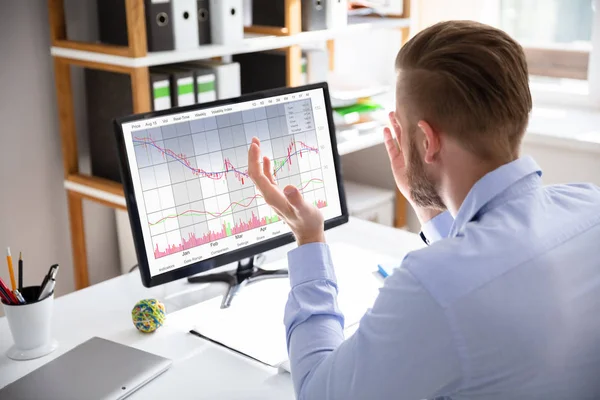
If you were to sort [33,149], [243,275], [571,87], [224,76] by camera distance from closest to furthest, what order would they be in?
[243,275], [224,76], [33,149], [571,87]

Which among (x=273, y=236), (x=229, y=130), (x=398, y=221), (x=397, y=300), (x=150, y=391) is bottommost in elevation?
(x=398, y=221)

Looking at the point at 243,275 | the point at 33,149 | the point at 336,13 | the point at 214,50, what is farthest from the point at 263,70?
the point at 243,275

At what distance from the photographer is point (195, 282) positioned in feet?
5.60

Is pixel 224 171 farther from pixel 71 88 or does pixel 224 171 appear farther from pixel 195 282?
pixel 71 88

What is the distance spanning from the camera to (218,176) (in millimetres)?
1540

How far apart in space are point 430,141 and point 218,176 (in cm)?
59

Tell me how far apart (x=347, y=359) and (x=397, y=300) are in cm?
13

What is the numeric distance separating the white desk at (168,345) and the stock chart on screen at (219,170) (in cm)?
14

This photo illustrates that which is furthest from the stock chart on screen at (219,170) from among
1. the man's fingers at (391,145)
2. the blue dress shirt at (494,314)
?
the blue dress shirt at (494,314)

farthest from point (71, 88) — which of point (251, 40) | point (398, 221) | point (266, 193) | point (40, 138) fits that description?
point (398, 221)

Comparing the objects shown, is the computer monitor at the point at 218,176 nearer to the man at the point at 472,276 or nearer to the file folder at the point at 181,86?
the man at the point at 472,276

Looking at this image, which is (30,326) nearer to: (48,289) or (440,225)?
(48,289)

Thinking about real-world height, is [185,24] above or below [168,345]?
above

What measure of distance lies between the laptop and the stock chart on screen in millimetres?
198
